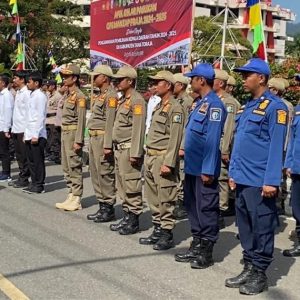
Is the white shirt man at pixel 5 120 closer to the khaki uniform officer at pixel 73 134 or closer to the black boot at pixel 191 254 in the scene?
the khaki uniform officer at pixel 73 134

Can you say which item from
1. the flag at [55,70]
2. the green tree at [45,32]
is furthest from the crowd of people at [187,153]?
the green tree at [45,32]

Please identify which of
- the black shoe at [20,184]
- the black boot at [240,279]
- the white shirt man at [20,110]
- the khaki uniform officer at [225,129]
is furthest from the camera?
the black shoe at [20,184]

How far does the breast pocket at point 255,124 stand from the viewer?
413 cm

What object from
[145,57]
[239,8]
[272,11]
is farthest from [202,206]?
[272,11]

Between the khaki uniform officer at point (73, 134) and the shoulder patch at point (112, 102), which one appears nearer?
the shoulder patch at point (112, 102)

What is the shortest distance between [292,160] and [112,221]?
2387 millimetres

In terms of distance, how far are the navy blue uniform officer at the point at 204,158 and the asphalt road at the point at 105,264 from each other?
254 mm

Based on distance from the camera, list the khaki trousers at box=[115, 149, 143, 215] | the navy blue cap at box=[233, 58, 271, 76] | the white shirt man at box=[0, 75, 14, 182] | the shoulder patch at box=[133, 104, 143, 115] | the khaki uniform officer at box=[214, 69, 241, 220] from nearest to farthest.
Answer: the navy blue cap at box=[233, 58, 271, 76] → the shoulder patch at box=[133, 104, 143, 115] → the khaki trousers at box=[115, 149, 143, 215] → the khaki uniform officer at box=[214, 69, 241, 220] → the white shirt man at box=[0, 75, 14, 182]

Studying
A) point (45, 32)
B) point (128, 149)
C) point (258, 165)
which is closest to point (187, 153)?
point (258, 165)

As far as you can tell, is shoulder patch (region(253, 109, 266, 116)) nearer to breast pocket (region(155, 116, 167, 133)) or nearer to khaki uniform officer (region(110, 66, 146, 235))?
breast pocket (region(155, 116, 167, 133))

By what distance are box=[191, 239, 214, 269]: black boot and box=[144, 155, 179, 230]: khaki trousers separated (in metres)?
0.65

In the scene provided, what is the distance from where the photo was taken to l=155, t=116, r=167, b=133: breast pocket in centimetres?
548

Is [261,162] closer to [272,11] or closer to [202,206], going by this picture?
[202,206]

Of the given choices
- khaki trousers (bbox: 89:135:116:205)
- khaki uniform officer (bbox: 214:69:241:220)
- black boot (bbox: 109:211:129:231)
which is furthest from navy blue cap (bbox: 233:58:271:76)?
khaki trousers (bbox: 89:135:116:205)
